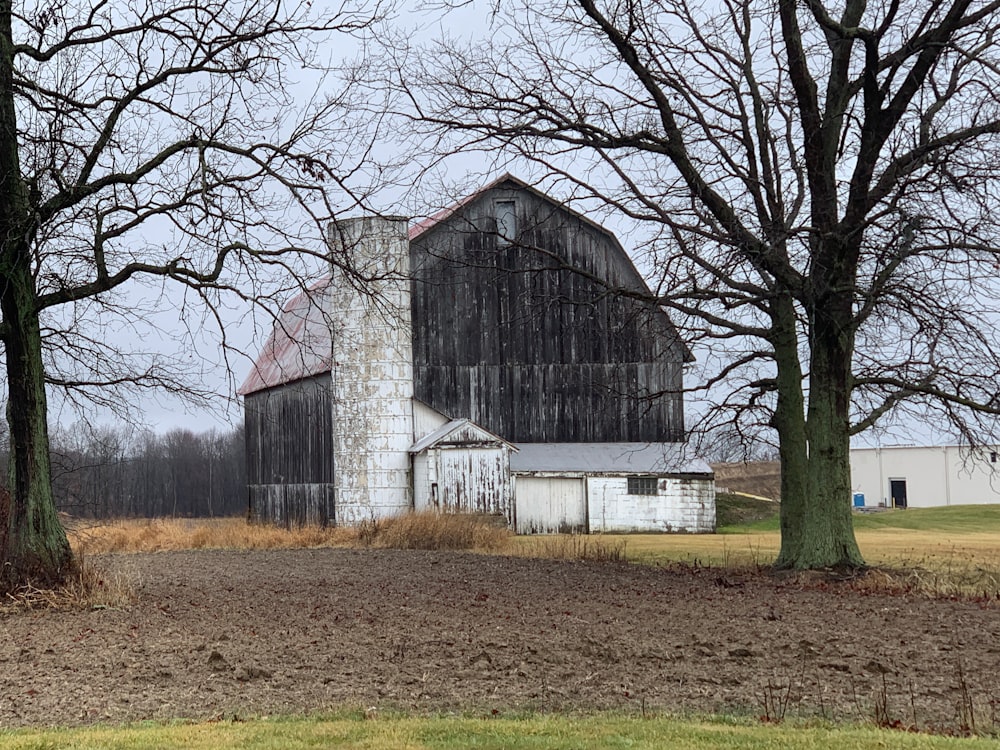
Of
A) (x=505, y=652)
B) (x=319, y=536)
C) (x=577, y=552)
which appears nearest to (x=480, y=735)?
(x=505, y=652)

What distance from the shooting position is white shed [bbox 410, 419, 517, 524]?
33.3 meters

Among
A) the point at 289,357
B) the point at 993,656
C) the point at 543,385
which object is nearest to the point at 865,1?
the point at 993,656

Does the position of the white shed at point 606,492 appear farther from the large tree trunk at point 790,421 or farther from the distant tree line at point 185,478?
the distant tree line at point 185,478

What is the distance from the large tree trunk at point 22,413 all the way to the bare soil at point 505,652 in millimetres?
965

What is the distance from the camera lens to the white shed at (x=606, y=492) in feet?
116

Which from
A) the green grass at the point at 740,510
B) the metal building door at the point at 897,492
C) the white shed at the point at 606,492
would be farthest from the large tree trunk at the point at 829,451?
the metal building door at the point at 897,492

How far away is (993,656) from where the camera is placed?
10195 millimetres

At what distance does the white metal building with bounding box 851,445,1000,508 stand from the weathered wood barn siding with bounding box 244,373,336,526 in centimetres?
4347

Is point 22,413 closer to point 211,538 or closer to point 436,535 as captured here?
point 436,535

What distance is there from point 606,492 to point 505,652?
25816mm

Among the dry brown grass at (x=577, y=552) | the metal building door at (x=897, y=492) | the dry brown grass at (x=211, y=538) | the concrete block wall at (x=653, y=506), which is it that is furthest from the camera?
the metal building door at (x=897, y=492)

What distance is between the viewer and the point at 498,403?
3669 cm

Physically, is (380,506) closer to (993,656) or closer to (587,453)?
(587,453)

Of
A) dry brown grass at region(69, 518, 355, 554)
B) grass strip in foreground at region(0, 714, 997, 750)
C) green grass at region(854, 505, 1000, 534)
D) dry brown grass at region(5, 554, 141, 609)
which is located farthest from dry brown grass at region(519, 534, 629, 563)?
green grass at region(854, 505, 1000, 534)
